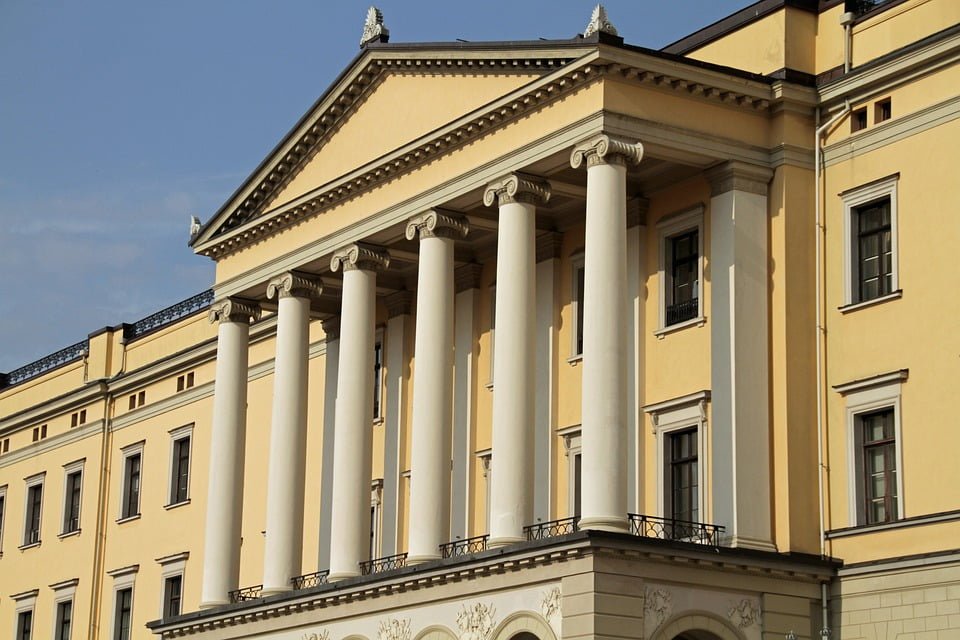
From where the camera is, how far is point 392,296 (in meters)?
41.9

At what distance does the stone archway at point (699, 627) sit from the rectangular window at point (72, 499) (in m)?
28.8

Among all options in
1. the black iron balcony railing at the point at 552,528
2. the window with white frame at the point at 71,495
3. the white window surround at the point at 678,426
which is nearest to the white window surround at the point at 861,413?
the white window surround at the point at 678,426

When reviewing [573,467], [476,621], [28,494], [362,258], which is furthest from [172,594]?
[476,621]

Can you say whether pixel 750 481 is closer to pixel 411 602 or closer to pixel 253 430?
pixel 411 602

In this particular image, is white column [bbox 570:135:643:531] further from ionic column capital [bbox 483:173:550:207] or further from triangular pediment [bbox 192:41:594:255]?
triangular pediment [bbox 192:41:594:255]

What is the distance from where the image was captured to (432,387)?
1395 inches

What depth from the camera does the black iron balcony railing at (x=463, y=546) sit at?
113ft

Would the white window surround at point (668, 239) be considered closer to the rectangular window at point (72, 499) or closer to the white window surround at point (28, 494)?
the rectangular window at point (72, 499)

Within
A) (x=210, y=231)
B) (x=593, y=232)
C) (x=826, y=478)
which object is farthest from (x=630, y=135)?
(x=210, y=231)

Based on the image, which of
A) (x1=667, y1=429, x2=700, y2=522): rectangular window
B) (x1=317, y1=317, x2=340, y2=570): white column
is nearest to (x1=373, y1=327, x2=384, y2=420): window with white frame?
(x1=317, y1=317, x2=340, y2=570): white column

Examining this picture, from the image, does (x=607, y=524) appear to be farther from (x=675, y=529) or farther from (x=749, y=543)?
(x=675, y=529)

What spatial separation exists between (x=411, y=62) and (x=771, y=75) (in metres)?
7.43

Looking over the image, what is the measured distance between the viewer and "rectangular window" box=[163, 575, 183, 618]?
50.2 metres

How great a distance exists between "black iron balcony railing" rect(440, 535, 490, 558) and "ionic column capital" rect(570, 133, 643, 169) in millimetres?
6983
